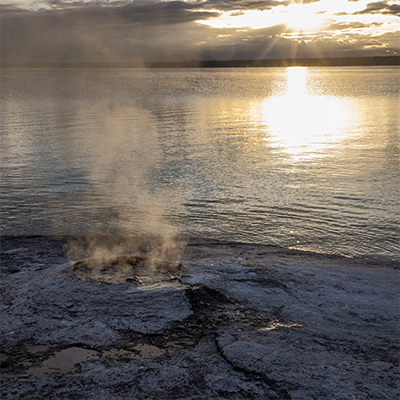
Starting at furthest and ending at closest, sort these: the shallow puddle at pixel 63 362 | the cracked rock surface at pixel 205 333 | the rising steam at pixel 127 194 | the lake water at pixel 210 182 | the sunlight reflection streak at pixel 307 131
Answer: the sunlight reflection streak at pixel 307 131 < the lake water at pixel 210 182 < the rising steam at pixel 127 194 < the shallow puddle at pixel 63 362 < the cracked rock surface at pixel 205 333

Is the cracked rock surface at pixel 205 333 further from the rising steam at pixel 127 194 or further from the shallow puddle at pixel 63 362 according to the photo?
the rising steam at pixel 127 194

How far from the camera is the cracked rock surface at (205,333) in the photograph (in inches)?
113

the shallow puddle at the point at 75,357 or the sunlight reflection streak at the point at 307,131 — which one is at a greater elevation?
the sunlight reflection streak at the point at 307,131

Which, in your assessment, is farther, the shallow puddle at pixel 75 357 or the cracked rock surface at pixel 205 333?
the shallow puddle at pixel 75 357

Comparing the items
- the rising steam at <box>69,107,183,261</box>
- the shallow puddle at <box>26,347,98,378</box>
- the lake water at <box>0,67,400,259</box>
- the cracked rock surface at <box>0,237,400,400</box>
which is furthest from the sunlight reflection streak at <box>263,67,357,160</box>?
the shallow puddle at <box>26,347,98,378</box>

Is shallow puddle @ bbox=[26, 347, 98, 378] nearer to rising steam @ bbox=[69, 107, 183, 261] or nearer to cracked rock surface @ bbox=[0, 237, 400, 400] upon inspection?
cracked rock surface @ bbox=[0, 237, 400, 400]

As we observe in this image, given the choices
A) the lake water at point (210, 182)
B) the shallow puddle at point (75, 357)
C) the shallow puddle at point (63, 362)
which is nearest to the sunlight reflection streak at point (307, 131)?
the lake water at point (210, 182)

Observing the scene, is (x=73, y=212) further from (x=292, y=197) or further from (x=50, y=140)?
(x=50, y=140)

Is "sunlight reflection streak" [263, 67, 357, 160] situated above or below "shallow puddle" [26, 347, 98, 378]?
above

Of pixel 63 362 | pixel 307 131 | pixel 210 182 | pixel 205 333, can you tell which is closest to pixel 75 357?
pixel 63 362

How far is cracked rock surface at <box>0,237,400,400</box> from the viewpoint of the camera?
9.42 feet

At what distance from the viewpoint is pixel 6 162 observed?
1123cm

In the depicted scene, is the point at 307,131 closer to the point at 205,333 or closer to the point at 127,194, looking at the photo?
the point at 127,194

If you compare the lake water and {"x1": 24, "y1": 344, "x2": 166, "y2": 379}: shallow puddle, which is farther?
the lake water
